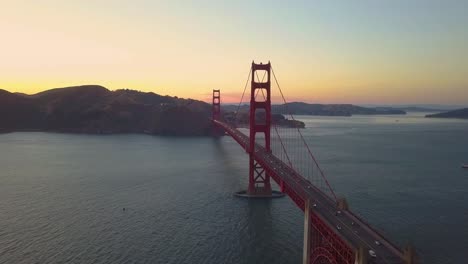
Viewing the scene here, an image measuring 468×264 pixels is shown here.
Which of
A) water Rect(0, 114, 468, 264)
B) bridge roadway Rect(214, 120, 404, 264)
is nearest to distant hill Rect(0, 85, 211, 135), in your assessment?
water Rect(0, 114, 468, 264)

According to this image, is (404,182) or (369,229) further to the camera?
(404,182)

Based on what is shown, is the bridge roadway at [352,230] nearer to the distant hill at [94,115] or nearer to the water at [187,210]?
the water at [187,210]

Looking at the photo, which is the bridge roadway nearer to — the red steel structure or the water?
the red steel structure

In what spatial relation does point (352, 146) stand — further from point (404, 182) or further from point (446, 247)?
point (446, 247)

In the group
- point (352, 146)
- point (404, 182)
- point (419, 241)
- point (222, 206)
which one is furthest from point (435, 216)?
point (352, 146)

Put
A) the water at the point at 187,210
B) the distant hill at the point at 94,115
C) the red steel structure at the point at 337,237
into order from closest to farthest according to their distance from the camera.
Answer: the red steel structure at the point at 337,237, the water at the point at 187,210, the distant hill at the point at 94,115

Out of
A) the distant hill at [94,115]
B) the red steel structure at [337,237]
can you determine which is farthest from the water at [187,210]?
the distant hill at [94,115]

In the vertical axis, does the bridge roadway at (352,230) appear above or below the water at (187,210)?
above
